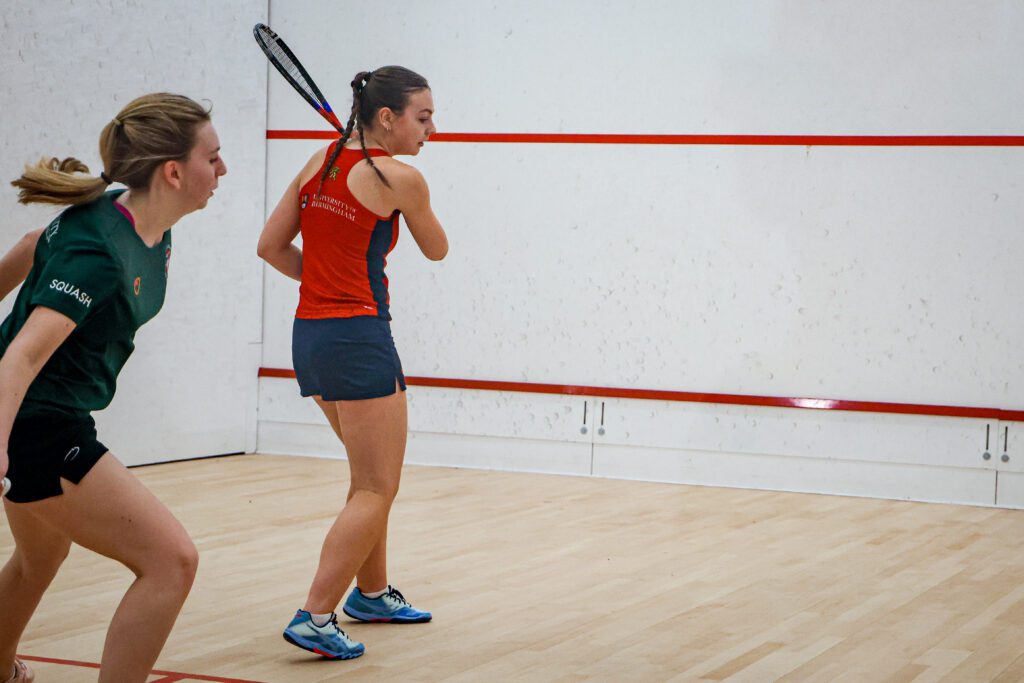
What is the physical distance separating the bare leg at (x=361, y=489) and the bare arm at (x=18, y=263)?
2.34 feet

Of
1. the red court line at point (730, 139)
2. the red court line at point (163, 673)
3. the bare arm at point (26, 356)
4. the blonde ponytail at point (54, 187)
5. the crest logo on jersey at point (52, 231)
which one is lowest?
the red court line at point (163, 673)

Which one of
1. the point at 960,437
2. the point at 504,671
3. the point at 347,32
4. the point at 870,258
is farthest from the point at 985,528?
the point at 347,32

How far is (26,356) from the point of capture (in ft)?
4.88

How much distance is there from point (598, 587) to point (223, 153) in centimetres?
299

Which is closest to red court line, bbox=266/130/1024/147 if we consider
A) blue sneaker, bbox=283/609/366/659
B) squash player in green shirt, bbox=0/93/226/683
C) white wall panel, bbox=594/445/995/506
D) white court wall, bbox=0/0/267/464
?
white court wall, bbox=0/0/267/464

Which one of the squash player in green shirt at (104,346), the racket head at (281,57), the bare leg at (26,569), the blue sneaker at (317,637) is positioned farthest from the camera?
the racket head at (281,57)

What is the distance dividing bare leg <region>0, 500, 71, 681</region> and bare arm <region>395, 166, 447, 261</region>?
83 cm

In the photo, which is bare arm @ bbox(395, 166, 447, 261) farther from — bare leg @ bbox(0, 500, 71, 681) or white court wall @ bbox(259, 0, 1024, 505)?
white court wall @ bbox(259, 0, 1024, 505)

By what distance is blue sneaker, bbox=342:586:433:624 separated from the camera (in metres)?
2.64

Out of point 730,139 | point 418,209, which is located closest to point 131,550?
point 418,209

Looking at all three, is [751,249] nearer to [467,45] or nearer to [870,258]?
[870,258]

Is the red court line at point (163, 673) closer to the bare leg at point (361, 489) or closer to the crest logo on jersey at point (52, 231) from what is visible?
the bare leg at point (361, 489)

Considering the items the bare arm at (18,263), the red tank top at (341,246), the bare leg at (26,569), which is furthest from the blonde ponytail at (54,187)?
the red tank top at (341,246)

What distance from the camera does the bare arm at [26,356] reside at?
146 cm
